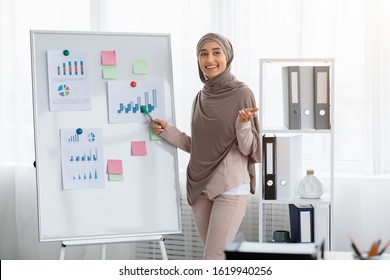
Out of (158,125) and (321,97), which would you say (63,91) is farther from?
(321,97)

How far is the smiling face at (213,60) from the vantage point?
323cm

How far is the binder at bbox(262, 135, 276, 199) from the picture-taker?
3461mm

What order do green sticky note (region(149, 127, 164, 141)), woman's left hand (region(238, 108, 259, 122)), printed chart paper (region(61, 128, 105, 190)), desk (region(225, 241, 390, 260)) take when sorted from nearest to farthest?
1. desk (region(225, 241, 390, 260))
2. woman's left hand (region(238, 108, 259, 122))
3. printed chart paper (region(61, 128, 105, 190))
4. green sticky note (region(149, 127, 164, 141))

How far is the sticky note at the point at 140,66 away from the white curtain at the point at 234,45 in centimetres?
71

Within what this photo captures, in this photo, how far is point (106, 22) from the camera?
13.8 ft

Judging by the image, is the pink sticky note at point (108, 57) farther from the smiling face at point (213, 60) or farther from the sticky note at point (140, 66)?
the smiling face at point (213, 60)

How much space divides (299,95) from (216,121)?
50cm

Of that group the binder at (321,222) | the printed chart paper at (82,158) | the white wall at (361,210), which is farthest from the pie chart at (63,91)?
the white wall at (361,210)

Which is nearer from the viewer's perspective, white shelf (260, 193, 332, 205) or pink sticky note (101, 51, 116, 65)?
pink sticky note (101, 51, 116, 65)

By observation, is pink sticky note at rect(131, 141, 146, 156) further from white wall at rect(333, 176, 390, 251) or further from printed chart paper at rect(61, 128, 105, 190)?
white wall at rect(333, 176, 390, 251)

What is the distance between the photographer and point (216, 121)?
10.6ft

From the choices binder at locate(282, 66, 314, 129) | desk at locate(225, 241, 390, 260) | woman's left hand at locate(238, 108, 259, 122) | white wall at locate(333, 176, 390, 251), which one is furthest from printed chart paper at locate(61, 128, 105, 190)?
desk at locate(225, 241, 390, 260)

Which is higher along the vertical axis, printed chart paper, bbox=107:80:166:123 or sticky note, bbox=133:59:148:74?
sticky note, bbox=133:59:148:74

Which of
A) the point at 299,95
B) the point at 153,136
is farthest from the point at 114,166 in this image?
the point at 299,95
